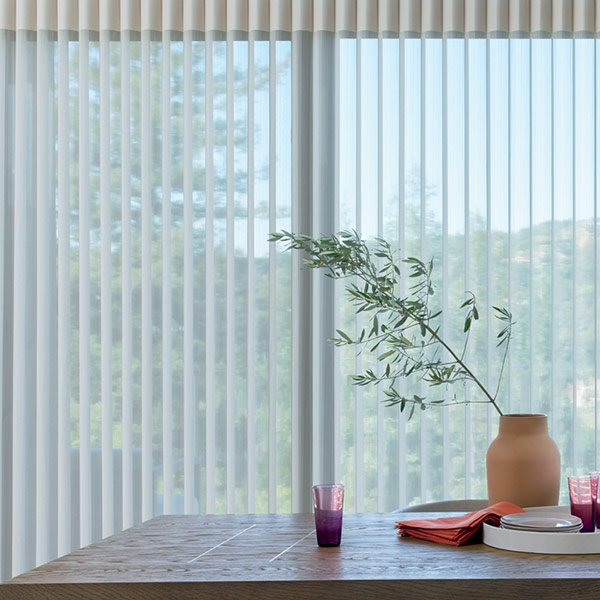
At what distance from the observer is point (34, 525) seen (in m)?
2.83

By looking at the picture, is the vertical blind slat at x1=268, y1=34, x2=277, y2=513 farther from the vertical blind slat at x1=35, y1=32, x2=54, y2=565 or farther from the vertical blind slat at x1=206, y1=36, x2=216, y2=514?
the vertical blind slat at x1=35, y1=32, x2=54, y2=565

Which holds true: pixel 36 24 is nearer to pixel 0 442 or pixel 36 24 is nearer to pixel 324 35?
pixel 324 35

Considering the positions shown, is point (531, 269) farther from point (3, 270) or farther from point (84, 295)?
point (3, 270)

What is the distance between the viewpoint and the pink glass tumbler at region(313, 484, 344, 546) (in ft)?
4.66

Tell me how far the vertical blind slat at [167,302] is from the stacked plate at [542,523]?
1.60m

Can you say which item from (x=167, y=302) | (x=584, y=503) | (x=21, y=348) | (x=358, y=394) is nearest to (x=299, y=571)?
(x=584, y=503)

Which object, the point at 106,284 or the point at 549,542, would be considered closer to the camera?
the point at 549,542

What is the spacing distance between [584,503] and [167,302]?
1.76m

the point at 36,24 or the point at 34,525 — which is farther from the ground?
the point at 36,24

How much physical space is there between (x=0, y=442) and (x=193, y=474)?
29.8 inches

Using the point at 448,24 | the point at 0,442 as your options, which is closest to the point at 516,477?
the point at 448,24

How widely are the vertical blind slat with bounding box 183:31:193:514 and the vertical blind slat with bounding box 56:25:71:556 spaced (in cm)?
45

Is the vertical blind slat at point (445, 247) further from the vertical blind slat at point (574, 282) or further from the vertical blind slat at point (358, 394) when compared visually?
the vertical blind slat at point (574, 282)

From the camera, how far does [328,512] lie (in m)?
1.43
